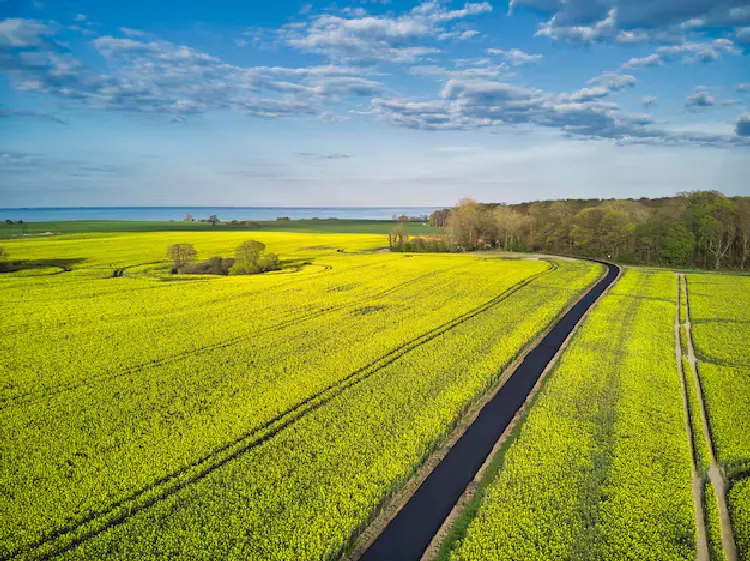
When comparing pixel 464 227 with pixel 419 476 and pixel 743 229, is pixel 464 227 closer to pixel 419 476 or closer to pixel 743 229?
pixel 743 229

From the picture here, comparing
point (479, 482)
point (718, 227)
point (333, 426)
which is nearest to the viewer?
point (479, 482)

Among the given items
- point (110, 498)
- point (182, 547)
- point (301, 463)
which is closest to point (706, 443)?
point (301, 463)

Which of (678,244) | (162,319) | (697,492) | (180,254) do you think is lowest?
(697,492)

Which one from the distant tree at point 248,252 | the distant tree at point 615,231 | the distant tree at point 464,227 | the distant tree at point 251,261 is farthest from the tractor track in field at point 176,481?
the distant tree at point 464,227

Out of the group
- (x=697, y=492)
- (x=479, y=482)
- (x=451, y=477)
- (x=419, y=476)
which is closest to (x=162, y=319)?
(x=419, y=476)

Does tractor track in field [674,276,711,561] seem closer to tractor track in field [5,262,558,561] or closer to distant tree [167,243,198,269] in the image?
tractor track in field [5,262,558,561]

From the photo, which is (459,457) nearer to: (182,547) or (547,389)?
(547,389)

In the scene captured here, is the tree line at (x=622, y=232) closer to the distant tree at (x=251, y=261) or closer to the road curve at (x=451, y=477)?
the distant tree at (x=251, y=261)
